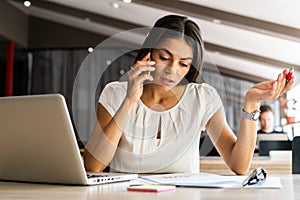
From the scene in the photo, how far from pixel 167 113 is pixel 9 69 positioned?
25.3 ft

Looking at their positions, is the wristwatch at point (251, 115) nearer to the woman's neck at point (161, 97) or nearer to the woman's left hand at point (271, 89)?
the woman's left hand at point (271, 89)

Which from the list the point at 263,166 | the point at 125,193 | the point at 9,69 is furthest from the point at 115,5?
the point at 125,193

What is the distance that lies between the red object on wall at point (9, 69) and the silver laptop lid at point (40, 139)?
7.97m

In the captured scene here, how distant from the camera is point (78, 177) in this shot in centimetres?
93

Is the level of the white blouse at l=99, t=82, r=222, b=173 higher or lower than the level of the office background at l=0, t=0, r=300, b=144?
lower

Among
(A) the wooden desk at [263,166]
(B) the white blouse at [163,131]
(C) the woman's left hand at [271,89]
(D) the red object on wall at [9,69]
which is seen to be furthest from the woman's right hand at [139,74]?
(D) the red object on wall at [9,69]

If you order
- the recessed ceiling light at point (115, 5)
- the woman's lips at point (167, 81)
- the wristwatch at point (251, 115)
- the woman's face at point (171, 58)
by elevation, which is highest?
the recessed ceiling light at point (115, 5)

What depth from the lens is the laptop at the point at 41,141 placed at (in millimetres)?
892

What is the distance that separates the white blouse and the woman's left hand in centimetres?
24

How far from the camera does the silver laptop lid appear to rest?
2.93ft

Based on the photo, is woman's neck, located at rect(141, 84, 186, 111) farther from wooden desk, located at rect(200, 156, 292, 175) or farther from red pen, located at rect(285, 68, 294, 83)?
wooden desk, located at rect(200, 156, 292, 175)

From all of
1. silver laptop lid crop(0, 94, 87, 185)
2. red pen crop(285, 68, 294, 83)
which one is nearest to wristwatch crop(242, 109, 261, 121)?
red pen crop(285, 68, 294, 83)

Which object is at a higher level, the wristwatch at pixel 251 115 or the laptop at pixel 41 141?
the wristwatch at pixel 251 115

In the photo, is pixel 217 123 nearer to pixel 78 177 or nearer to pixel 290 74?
pixel 290 74
